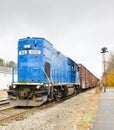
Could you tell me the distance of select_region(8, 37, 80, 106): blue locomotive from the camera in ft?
59.5

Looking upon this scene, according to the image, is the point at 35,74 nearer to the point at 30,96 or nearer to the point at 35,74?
the point at 35,74

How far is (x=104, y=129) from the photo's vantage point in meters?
9.61

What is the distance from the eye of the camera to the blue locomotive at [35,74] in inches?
714

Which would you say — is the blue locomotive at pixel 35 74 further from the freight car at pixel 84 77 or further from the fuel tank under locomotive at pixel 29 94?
the freight car at pixel 84 77

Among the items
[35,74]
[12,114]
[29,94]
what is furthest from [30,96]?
[12,114]

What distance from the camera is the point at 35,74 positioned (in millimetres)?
19516

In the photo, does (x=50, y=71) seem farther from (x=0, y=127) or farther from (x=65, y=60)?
(x=0, y=127)

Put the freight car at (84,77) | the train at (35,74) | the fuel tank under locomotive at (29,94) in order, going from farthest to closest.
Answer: the freight car at (84,77) < the train at (35,74) < the fuel tank under locomotive at (29,94)

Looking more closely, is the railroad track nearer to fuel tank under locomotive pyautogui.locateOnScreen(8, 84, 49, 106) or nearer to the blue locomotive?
fuel tank under locomotive pyautogui.locateOnScreen(8, 84, 49, 106)

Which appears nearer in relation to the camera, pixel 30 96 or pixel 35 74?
pixel 30 96

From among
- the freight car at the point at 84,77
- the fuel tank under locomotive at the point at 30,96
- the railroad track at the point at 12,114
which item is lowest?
the railroad track at the point at 12,114

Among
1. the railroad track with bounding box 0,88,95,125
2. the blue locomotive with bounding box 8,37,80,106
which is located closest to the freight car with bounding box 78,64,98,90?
the blue locomotive with bounding box 8,37,80,106

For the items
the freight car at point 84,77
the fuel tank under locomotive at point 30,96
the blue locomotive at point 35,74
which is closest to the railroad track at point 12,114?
the fuel tank under locomotive at point 30,96

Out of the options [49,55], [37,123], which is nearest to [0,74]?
[49,55]
